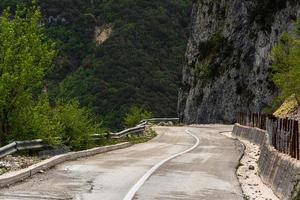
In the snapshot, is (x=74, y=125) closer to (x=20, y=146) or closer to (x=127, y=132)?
(x=20, y=146)

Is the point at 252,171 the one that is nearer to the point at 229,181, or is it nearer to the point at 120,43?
the point at 229,181

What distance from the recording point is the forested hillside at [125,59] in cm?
11694

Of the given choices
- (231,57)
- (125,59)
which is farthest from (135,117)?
(125,59)

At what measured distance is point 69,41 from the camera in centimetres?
18925

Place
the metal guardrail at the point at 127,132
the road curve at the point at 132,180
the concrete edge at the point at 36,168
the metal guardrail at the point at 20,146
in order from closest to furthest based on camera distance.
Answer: the road curve at the point at 132,180 → the concrete edge at the point at 36,168 → the metal guardrail at the point at 20,146 → the metal guardrail at the point at 127,132

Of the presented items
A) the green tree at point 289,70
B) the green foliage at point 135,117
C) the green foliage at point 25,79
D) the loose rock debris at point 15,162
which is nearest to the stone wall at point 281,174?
the loose rock debris at point 15,162

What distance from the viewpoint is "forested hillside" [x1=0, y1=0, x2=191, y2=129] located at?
117 metres

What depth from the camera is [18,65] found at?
1753 centimetres

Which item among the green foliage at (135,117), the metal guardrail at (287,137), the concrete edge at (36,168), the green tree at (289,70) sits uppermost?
the green tree at (289,70)

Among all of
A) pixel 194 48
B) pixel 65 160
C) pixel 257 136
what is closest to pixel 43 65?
pixel 65 160

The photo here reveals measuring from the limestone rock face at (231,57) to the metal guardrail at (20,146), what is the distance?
138 ft

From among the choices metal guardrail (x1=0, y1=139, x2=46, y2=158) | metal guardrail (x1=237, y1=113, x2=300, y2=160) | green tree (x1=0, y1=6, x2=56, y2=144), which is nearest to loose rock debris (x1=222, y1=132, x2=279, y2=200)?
metal guardrail (x1=237, y1=113, x2=300, y2=160)

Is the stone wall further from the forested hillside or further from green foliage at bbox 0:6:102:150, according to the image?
the forested hillside

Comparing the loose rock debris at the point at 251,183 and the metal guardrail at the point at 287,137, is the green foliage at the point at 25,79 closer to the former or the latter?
the loose rock debris at the point at 251,183
